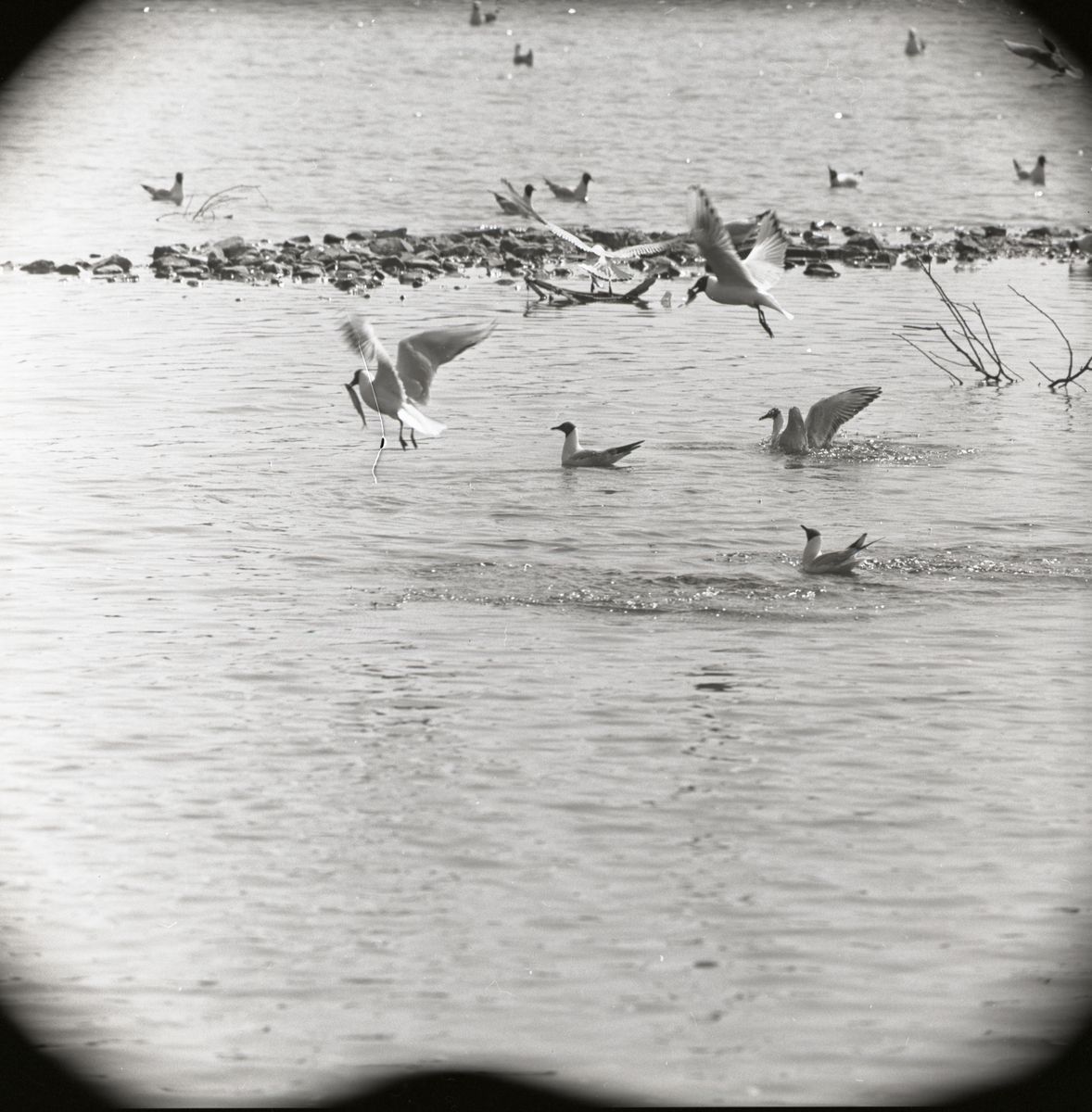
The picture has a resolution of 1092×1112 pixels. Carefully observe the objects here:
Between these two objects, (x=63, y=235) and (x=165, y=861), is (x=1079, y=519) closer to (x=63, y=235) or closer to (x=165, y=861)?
(x=165, y=861)

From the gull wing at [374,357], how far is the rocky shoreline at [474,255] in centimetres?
1138

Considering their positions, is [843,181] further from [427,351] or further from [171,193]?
[427,351]

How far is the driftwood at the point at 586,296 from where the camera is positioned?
71.7 feet

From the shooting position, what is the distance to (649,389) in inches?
723

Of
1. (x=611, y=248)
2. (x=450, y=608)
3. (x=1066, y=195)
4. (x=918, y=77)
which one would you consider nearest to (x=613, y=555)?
(x=450, y=608)

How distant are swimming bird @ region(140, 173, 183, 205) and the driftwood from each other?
8.90 metres

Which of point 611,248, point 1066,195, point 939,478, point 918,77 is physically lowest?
point 918,77

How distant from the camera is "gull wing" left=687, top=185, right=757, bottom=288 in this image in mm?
12141

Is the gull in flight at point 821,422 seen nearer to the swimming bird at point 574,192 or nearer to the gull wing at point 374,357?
the gull wing at point 374,357

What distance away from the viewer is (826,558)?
1123cm

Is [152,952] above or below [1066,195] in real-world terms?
above

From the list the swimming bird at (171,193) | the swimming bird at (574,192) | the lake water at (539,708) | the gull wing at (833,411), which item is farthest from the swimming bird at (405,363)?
the swimming bird at (171,193)

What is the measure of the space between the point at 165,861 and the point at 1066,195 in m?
30.8

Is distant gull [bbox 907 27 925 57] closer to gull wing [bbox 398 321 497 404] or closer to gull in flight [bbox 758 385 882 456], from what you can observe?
gull in flight [bbox 758 385 882 456]
